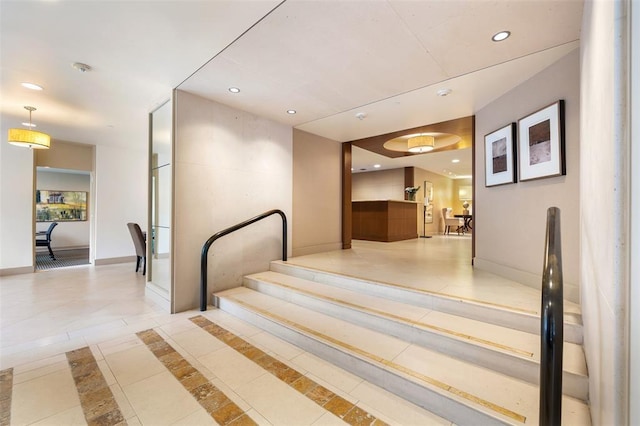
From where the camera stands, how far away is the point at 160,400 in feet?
6.20

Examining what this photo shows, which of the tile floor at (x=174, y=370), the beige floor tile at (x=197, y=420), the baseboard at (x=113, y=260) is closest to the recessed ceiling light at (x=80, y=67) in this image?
the tile floor at (x=174, y=370)

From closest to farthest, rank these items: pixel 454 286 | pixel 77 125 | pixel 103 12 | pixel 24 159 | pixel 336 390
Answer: pixel 336 390, pixel 103 12, pixel 454 286, pixel 77 125, pixel 24 159

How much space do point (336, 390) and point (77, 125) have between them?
6.62 meters

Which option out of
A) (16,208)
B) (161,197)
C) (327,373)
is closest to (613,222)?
(327,373)

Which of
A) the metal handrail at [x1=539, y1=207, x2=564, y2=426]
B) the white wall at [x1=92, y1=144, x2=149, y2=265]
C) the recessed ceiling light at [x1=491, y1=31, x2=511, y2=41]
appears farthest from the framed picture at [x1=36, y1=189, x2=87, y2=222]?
the metal handrail at [x1=539, y1=207, x2=564, y2=426]

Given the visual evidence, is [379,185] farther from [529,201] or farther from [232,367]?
[232,367]

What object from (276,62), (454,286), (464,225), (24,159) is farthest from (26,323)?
(464,225)

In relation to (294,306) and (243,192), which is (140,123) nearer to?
(243,192)

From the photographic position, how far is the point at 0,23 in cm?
234

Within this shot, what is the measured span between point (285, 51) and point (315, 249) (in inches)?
149

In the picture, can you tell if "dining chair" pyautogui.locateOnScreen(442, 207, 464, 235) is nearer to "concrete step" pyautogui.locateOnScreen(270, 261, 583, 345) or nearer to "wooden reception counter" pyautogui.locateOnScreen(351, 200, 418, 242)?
"wooden reception counter" pyautogui.locateOnScreen(351, 200, 418, 242)

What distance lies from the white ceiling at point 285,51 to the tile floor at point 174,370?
8.17ft

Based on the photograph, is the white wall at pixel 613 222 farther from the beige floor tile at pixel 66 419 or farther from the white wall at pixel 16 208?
the white wall at pixel 16 208

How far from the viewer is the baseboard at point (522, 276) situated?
8.16 feet
